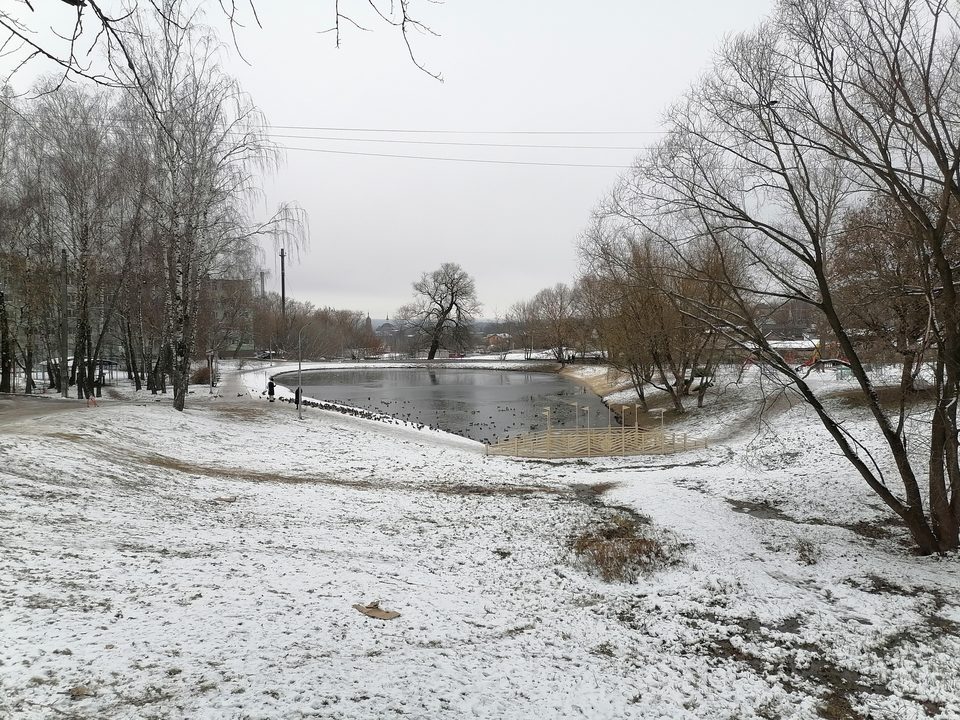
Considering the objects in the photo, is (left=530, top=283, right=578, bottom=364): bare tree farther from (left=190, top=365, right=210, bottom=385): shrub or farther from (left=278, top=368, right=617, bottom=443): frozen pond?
(left=190, top=365, right=210, bottom=385): shrub

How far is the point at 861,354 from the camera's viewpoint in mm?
15547

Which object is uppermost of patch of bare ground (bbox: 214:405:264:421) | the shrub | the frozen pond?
the shrub

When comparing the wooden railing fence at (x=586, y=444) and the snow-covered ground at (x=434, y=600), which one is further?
the wooden railing fence at (x=586, y=444)

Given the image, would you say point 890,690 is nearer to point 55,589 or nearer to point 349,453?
point 55,589

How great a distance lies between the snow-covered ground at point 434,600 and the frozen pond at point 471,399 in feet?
32.6

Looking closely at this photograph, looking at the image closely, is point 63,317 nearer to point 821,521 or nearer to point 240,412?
point 240,412

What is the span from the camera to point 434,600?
5840 mm

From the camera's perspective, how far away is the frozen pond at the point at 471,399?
22812 mm

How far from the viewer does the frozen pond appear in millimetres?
22812

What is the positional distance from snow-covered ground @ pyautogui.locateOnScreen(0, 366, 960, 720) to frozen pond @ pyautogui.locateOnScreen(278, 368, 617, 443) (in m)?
9.94

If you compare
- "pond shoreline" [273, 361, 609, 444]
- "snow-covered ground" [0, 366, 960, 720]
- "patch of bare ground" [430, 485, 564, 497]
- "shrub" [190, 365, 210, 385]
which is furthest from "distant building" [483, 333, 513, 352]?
"snow-covered ground" [0, 366, 960, 720]

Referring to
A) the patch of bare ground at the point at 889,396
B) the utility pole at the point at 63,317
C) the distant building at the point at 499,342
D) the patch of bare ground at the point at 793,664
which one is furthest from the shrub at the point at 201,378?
the distant building at the point at 499,342

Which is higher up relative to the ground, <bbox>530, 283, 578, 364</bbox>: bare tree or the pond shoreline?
<bbox>530, 283, 578, 364</bbox>: bare tree

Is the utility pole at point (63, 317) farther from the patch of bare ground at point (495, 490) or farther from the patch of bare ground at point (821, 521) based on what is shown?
the patch of bare ground at point (821, 521)
